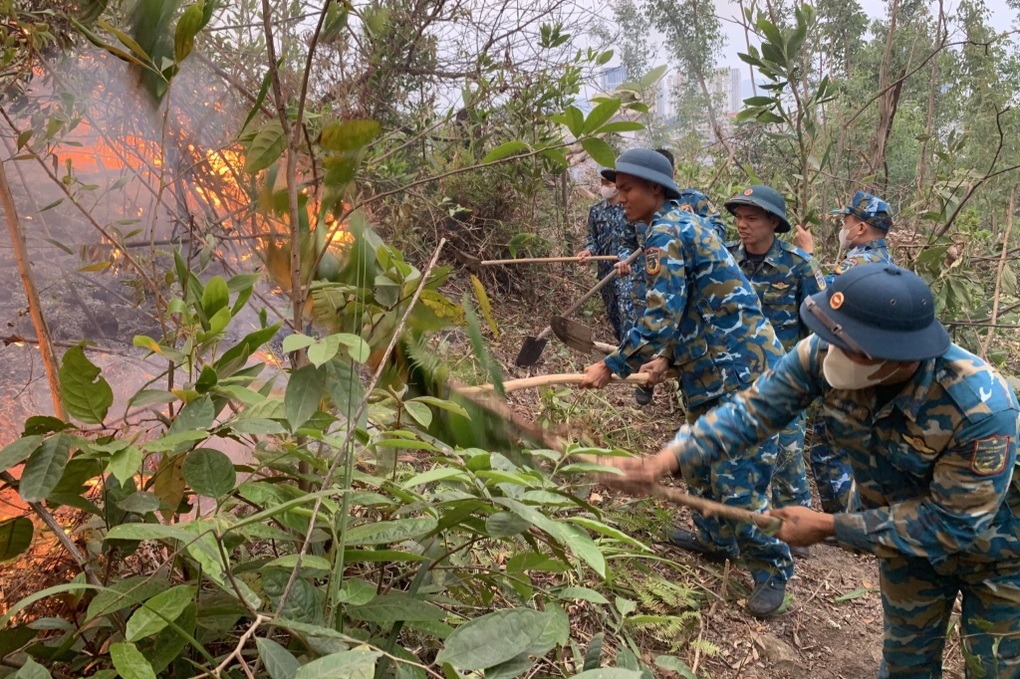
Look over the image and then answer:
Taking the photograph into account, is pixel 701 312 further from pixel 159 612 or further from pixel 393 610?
pixel 159 612

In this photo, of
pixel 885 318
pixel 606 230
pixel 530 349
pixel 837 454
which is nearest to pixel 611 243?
pixel 606 230

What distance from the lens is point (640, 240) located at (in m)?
5.74

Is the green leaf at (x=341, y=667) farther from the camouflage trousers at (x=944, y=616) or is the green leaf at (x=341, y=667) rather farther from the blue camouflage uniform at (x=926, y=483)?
the camouflage trousers at (x=944, y=616)

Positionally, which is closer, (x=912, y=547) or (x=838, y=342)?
(x=838, y=342)

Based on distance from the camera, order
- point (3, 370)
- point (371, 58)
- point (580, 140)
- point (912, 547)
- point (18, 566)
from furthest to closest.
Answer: point (371, 58), point (912, 547), point (3, 370), point (580, 140), point (18, 566)

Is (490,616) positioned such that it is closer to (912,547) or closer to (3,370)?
(3,370)

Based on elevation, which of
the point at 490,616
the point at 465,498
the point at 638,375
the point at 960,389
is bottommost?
the point at 638,375

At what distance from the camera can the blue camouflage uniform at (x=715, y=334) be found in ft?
11.5

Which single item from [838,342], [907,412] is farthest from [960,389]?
[838,342]

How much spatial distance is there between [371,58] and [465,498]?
18.0 feet

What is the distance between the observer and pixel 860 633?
370cm

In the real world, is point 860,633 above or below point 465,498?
below

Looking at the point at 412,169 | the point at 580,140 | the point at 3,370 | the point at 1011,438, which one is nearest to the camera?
the point at 580,140

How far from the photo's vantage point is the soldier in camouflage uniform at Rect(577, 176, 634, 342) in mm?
6566
